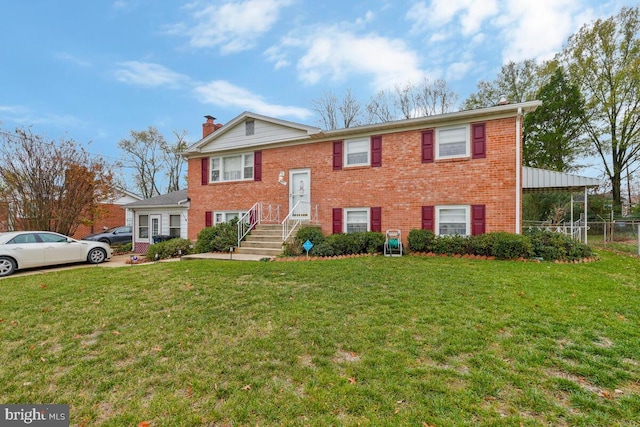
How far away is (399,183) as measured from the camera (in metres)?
11.5

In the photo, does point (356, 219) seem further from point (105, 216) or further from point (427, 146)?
point (105, 216)

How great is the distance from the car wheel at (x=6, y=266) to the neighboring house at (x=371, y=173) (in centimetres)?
692

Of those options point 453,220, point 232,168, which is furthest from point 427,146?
point 232,168

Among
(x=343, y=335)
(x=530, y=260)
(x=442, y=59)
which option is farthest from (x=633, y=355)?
(x=442, y=59)

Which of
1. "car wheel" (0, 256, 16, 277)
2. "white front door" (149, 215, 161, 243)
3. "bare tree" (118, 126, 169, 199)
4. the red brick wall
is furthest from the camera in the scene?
"bare tree" (118, 126, 169, 199)

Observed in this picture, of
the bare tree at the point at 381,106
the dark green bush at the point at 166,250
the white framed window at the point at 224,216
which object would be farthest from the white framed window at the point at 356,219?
the bare tree at the point at 381,106

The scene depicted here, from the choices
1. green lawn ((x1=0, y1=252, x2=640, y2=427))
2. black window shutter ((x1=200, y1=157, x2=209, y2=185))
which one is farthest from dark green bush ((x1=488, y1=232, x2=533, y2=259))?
black window shutter ((x1=200, y1=157, x2=209, y2=185))

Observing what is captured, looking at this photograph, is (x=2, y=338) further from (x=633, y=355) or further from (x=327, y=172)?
(x=327, y=172)

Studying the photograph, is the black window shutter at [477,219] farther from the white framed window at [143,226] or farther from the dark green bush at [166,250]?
the white framed window at [143,226]

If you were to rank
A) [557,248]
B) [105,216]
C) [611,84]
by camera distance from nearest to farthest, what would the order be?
[557,248]
[105,216]
[611,84]

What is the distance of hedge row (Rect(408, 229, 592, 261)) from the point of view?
9039 mm

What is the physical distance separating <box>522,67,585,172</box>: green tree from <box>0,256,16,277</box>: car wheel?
99.7ft

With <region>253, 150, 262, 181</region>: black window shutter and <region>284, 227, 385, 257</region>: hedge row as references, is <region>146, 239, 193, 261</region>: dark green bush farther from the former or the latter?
<region>284, 227, 385, 257</region>: hedge row

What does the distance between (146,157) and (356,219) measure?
29479mm
